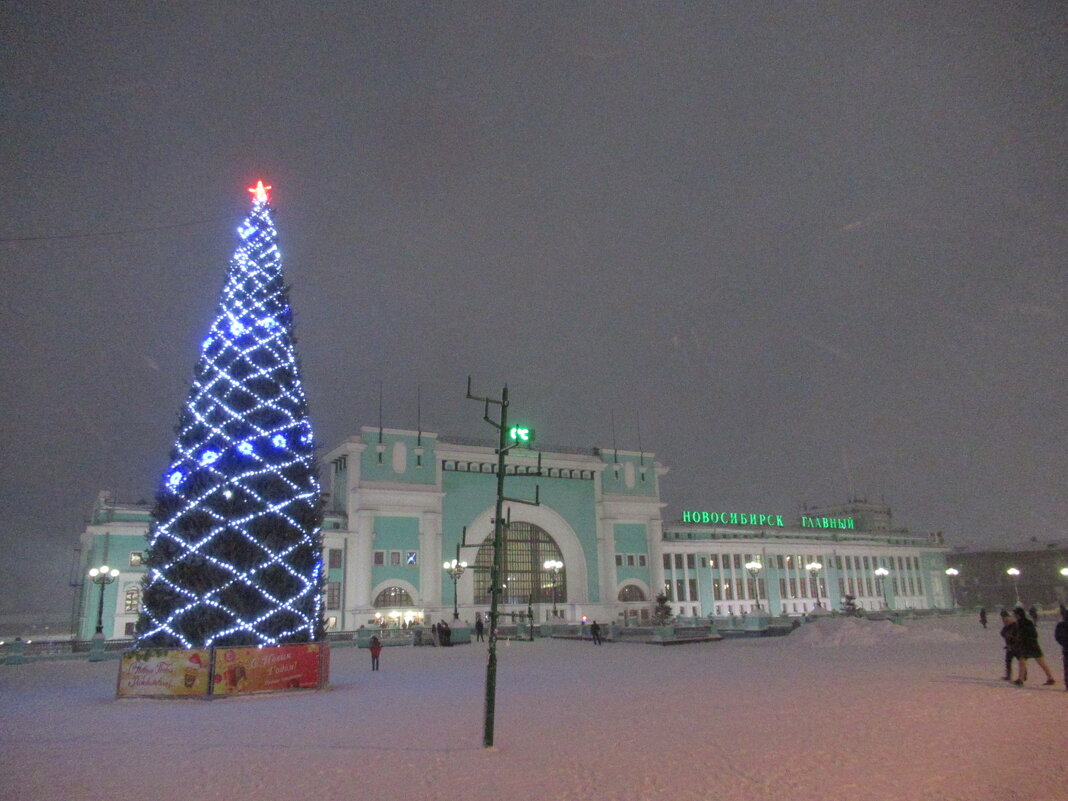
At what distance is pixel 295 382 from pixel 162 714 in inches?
311

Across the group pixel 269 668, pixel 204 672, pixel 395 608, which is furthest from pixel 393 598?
pixel 204 672

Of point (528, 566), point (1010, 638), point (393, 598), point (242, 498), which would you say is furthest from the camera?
point (528, 566)

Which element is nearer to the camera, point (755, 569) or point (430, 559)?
point (755, 569)

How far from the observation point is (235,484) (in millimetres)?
16578

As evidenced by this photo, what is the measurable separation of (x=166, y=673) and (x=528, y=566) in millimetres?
44497

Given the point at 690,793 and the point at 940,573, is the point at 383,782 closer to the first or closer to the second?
the point at 690,793

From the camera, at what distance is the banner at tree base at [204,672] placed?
15.0 m

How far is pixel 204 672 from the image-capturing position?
49.2ft

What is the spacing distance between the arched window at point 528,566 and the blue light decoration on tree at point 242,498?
40.1 metres

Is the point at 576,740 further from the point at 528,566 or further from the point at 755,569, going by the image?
the point at 528,566

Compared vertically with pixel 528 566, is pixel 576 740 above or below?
below

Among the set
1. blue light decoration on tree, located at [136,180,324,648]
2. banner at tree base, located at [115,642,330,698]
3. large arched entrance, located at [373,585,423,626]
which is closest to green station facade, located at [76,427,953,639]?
large arched entrance, located at [373,585,423,626]

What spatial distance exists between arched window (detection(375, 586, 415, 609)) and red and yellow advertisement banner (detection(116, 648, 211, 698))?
3628 centimetres

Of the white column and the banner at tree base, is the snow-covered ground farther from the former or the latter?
the white column
